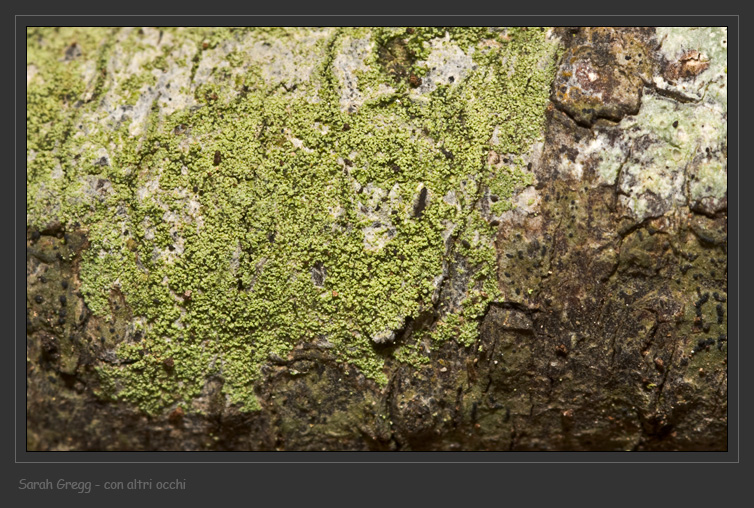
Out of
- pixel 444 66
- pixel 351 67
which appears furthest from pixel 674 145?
pixel 351 67

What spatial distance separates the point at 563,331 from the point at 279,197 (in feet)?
5.18

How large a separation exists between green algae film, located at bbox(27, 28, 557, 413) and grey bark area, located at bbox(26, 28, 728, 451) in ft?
0.29

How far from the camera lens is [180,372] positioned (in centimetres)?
288

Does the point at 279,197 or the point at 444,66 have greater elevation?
the point at 444,66

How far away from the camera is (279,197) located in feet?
9.12

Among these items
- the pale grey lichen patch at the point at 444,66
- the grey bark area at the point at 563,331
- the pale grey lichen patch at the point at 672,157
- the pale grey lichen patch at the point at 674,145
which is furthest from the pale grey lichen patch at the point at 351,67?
the pale grey lichen patch at the point at 672,157

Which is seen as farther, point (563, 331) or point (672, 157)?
point (563, 331)

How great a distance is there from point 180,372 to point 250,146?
1228mm

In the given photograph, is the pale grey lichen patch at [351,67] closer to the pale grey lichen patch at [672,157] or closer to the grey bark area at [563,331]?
the grey bark area at [563,331]

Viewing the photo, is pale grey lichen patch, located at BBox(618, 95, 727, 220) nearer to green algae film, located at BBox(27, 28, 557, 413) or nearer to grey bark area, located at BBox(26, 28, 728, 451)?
grey bark area, located at BBox(26, 28, 728, 451)

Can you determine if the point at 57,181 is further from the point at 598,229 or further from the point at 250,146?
the point at 598,229

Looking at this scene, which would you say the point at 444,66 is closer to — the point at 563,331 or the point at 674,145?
the point at 674,145

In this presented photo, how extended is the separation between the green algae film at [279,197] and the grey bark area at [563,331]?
87 millimetres

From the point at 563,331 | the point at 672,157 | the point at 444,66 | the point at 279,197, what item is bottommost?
the point at 563,331
